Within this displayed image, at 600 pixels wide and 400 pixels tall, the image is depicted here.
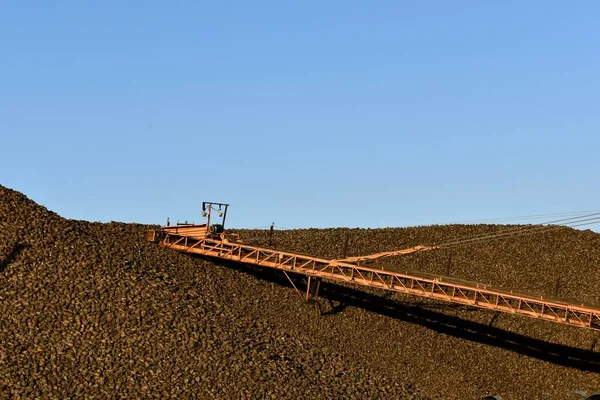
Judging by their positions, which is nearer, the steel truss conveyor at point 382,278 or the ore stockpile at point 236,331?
the ore stockpile at point 236,331

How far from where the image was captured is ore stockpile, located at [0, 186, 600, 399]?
34062mm

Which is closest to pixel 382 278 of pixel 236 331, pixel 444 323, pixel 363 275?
pixel 363 275

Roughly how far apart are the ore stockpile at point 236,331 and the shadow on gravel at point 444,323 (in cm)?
11

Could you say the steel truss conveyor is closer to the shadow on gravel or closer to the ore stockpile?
the ore stockpile

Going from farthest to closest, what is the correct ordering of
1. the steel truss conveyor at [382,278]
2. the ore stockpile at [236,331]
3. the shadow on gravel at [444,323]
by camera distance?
1. the shadow on gravel at [444,323]
2. the steel truss conveyor at [382,278]
3. the ore stockpile at [236,331]

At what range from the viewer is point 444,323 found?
49.5 metres

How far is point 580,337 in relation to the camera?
172ft

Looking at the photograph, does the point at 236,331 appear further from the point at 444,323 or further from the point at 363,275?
the point at 444,323

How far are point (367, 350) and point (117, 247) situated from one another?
1405 cm

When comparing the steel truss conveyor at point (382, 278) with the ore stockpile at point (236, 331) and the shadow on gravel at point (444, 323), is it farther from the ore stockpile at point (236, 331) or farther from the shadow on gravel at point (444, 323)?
the shadow on gravel at point (444, 323)

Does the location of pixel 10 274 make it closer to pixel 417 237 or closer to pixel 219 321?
pixel 219 321

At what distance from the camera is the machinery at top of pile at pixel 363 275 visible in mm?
41812

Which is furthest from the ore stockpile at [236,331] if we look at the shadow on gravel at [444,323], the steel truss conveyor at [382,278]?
the steel truss conveyor at [382,278]

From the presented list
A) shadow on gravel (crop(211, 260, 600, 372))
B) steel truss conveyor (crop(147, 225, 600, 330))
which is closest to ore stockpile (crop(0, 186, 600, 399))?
shadow on gravel (crop(211, 260, 600, 372))
